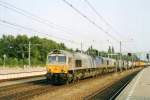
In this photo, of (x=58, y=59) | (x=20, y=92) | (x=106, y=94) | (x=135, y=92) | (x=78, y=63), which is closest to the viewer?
(x=135, y=92)

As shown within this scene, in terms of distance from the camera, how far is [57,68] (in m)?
34.2

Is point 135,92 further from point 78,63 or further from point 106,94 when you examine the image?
point 78,63

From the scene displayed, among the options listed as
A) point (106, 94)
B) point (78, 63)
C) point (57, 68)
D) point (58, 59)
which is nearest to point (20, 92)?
point (106, 94)

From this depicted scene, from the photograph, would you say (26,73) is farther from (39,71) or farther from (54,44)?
(54,44)

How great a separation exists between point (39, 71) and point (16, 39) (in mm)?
68838

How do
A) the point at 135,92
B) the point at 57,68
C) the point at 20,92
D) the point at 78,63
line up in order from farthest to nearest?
the point at 78,63, the point at 57,68, the point at 20,92, the point at 135,92

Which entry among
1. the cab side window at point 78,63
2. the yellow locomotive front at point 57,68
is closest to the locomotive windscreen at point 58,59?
the yellow locomotive front at point 57,68

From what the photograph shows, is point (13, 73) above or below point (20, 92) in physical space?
above

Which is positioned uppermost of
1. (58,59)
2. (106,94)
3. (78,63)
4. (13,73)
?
(58,59)

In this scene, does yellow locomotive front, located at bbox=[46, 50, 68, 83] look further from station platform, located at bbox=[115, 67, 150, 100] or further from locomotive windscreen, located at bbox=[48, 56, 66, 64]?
station platform, located at bbox=[115, 67, 150, 100]

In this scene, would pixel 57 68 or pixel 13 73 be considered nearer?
pixel 57 68

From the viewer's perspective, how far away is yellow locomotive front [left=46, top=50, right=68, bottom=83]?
1335 inches

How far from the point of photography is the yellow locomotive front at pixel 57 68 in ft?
111

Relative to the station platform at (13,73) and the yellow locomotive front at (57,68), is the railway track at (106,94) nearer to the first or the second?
the yellow locomotive front at (57,68)
